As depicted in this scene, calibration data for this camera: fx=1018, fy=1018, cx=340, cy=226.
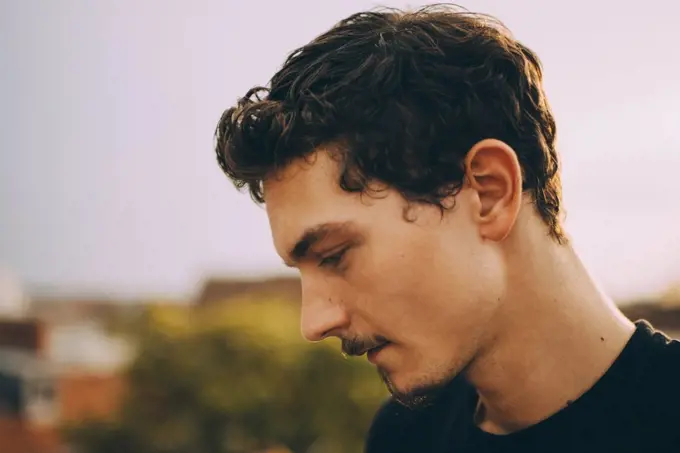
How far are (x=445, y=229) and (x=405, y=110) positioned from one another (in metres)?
0.22

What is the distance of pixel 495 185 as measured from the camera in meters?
1.77

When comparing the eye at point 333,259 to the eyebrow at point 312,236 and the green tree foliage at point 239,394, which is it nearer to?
the eyebrow at point 312,236

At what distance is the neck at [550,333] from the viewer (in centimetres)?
180

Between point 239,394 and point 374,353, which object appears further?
point 239,394

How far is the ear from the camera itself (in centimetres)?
175

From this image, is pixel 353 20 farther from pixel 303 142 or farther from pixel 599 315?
pixel 599 315

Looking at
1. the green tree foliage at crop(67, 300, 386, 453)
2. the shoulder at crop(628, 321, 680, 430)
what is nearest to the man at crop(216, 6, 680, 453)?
the shoulder at crop(628, 321, 680, 430)

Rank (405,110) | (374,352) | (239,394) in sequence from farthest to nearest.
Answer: (239,394)
(374,352)
(405,110)

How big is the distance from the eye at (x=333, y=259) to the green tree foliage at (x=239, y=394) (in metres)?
22.2

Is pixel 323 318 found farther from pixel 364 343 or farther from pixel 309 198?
pixel 309 198

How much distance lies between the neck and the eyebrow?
0.30 m

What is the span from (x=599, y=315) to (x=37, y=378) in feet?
71.9

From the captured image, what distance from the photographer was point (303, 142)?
1.77m

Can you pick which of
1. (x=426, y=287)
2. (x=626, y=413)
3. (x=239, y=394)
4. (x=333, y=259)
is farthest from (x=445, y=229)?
(x=239, y=394)
